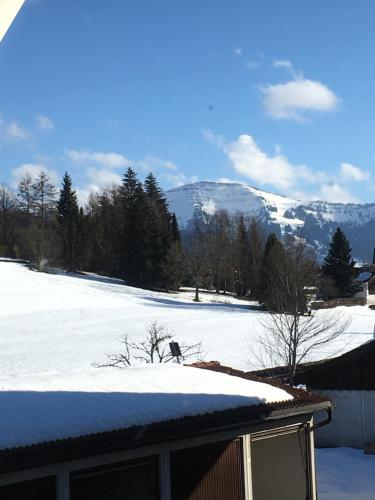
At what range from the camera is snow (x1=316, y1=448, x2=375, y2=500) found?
13.7m

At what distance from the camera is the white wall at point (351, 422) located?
19688 millimetres

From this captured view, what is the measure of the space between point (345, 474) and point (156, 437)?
34.3ft

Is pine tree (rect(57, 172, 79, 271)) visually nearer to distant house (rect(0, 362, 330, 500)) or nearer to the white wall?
the white wall

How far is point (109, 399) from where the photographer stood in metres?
7.38

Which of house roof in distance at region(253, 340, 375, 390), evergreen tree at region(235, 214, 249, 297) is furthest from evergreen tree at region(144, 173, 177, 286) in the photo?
house roof in distance at region(253, 340, 375, 390)

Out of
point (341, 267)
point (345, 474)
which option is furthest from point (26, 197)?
point (345, 474)

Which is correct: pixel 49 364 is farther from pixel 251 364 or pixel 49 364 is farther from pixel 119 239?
pixel 119 239

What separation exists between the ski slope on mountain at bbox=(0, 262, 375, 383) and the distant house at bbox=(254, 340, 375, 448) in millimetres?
8220

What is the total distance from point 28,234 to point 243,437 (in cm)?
5947

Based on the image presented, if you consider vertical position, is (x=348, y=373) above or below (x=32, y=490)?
below

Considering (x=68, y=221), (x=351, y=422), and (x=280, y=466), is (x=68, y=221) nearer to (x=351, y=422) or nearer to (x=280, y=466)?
(x=351, y=422)

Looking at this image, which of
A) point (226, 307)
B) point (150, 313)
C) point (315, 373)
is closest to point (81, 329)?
point (150, 313)

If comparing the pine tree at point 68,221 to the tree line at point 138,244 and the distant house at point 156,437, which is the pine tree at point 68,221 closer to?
the tree line at point 138,244

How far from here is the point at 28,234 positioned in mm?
65062
